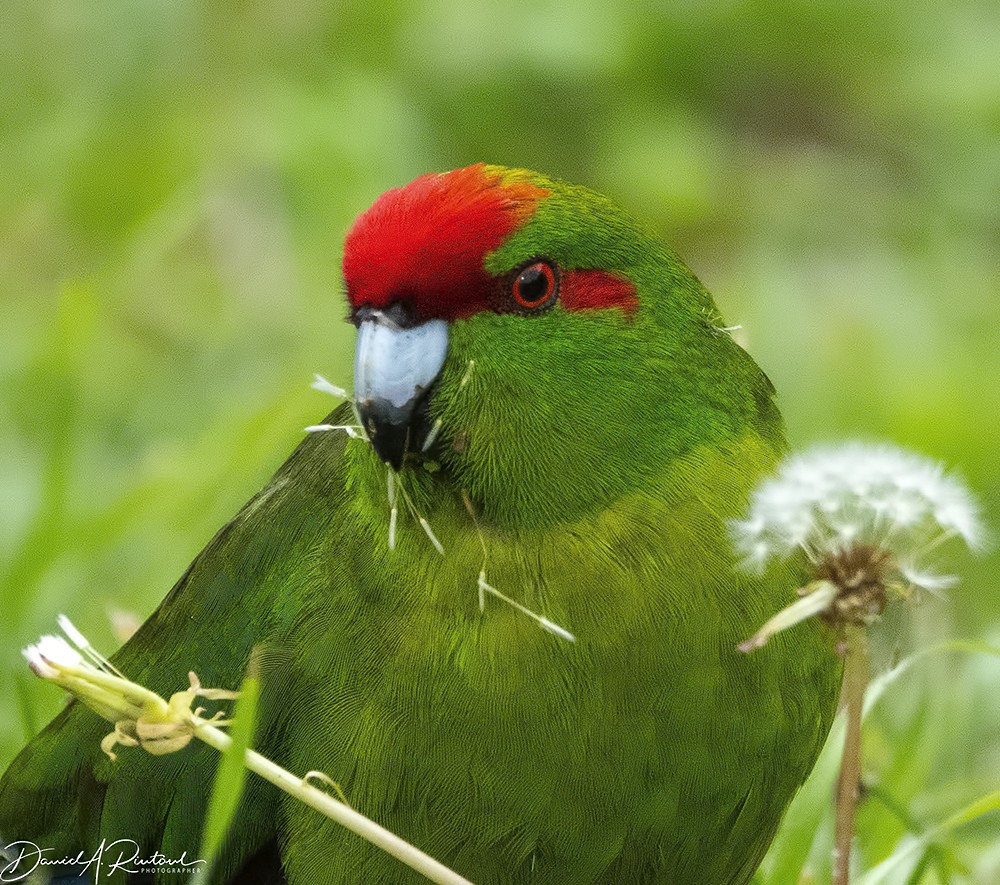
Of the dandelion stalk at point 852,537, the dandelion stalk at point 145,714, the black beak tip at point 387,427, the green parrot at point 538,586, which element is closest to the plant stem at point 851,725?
the dandelion stalk at point 852,537

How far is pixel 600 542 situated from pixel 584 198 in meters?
0.48

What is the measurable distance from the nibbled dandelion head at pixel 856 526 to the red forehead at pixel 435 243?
0.46 metres

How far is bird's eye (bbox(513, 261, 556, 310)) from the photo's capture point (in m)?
2.21

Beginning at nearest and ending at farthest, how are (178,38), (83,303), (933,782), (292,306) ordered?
(933,782), (83,303), (292,306), (178,38)

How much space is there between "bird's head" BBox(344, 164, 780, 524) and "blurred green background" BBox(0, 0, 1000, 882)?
102 cm

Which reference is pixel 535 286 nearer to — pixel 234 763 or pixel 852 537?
pixel 852 537

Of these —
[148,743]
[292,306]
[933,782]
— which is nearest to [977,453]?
[933,782]

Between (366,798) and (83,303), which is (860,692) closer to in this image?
(366,798)

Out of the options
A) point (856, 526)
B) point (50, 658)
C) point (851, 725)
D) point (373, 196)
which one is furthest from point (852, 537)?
point (373, 196)

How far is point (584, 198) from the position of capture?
7.68 ft

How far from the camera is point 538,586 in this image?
7.16ft

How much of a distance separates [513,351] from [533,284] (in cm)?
10

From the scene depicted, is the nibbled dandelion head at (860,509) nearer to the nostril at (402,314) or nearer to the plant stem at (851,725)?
the plant stem at (851,725)

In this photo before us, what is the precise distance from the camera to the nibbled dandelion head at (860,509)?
1.89 m
